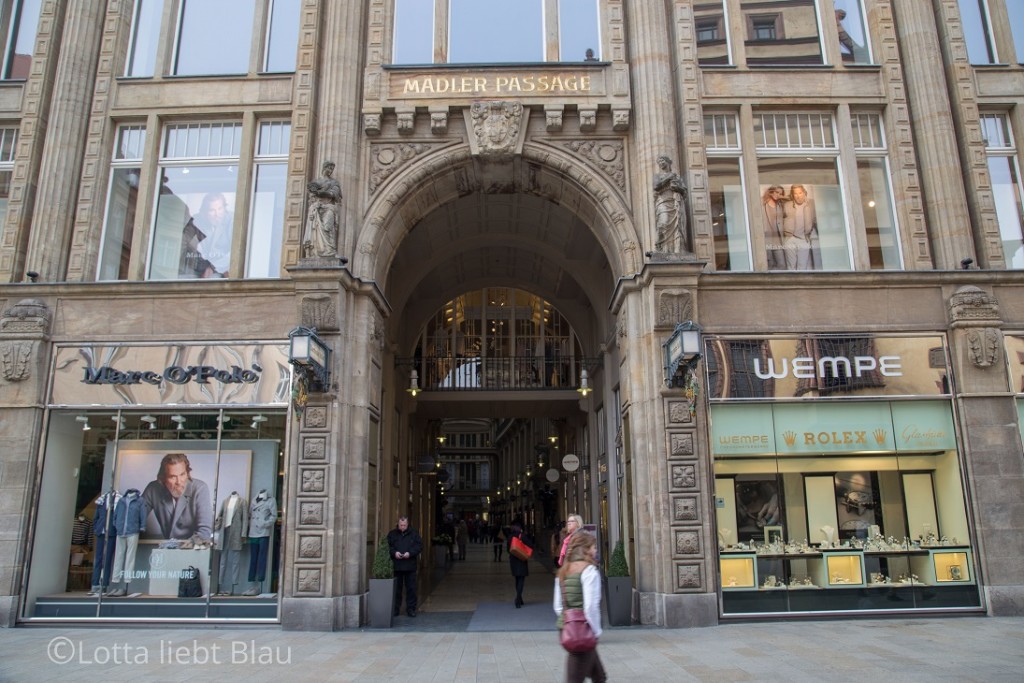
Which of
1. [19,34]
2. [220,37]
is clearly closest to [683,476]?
[220,37]

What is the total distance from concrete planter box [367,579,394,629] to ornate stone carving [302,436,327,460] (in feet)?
7.76

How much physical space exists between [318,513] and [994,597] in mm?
11356

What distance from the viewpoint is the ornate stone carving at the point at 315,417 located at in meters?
12.8

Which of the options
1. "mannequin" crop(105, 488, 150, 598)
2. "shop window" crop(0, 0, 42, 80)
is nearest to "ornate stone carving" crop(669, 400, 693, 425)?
"mannequin" crop(105, 488, 150, 598)

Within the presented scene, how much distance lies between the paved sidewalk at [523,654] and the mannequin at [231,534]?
87cm

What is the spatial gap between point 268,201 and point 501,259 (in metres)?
7.86

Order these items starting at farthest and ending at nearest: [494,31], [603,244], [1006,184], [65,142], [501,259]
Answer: [501,259] → [603,244] → [494,31] → [1006,184] → [65,142]

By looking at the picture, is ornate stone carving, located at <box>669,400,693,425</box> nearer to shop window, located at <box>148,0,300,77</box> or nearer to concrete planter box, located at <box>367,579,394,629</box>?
concrete planter box, located at <box>367,579,394,629</box>

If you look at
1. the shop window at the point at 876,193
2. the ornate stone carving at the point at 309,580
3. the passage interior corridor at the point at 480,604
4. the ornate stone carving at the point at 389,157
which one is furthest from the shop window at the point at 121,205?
the shop window at the point at 876,193

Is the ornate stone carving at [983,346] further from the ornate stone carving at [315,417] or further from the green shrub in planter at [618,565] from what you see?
the ornate stone carving at [315,417]

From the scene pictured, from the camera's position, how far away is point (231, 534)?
509 inches

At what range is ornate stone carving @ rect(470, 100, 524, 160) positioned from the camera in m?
14.1

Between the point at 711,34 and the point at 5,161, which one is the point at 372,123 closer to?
the point at 711,34

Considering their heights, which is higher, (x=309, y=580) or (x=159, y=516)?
(x=159, y=516)
